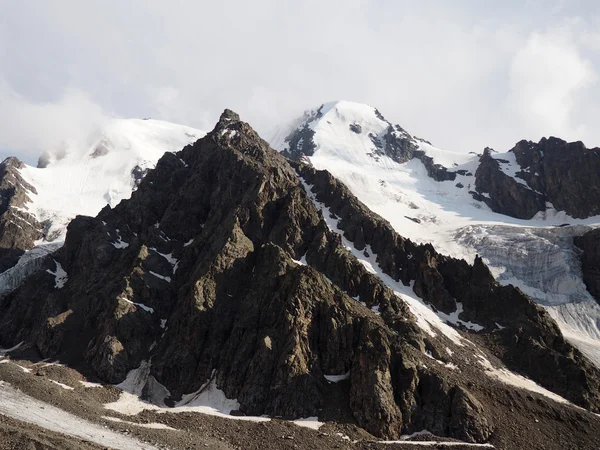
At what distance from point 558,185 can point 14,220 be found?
214 m

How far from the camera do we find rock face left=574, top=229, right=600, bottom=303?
118438 mm

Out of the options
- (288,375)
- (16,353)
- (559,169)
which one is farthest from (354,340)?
(559,169)

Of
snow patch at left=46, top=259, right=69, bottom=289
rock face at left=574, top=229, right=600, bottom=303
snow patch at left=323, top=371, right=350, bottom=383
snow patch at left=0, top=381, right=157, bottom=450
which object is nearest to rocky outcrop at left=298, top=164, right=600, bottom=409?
snow patch at left=323, top=371, right=350, bottom=383

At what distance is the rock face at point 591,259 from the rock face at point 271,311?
1776 inches

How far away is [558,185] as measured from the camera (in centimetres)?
18225

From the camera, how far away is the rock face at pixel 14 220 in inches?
5433

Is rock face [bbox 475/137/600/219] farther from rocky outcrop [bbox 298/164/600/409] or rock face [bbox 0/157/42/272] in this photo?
rock face [bbox 0/157/42/272]

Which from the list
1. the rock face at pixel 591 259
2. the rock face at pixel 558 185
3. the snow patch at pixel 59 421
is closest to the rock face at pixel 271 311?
the snow patch at pixel 59 421

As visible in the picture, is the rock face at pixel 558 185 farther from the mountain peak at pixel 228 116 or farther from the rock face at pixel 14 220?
the rock face at pixel 14 220

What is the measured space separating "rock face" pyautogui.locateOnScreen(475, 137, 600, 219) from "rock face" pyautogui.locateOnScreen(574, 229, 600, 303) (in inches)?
1760

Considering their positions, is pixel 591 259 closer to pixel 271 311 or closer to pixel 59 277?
pixel 271 311

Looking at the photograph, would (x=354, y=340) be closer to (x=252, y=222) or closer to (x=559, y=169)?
(x=252, y=222)

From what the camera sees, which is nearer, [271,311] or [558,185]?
[271,311]

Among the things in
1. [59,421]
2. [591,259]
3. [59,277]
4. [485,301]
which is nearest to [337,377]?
[59,421]
